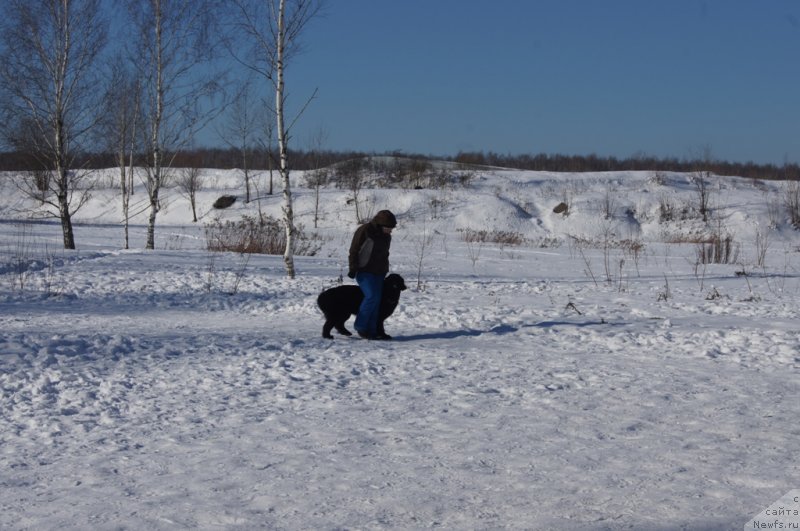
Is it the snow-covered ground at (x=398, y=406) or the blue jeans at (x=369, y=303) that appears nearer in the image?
the snow-covered ground at (x=398, y=406)

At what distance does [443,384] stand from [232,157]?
8750 centimetres

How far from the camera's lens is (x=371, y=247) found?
27.8ft

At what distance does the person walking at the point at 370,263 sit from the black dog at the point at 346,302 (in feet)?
0.28

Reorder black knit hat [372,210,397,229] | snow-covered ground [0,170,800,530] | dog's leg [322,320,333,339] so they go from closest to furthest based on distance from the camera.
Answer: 1. snow-covered ground [0,170,800,530]
2. black knit hat [372,210,397,229]
3. dog's leg [322,320,333,339]

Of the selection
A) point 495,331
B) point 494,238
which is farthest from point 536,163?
point 495,331

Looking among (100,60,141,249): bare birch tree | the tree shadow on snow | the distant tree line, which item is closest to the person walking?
the tree shadow on snow

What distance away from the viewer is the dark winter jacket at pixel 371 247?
846 centimetres

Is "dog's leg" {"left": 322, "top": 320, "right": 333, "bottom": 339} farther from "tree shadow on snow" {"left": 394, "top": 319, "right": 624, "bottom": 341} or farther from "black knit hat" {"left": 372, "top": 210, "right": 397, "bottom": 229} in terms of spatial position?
"black knit hat" {"left": 372, "top": 210, "right": 397, "bottom": 229}

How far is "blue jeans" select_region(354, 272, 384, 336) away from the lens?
8.57 meters

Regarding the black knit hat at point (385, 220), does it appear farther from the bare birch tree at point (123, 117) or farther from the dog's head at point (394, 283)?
the bare birch tree at point (123, 117)

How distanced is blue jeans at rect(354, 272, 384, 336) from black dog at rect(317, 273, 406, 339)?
2.9 inches

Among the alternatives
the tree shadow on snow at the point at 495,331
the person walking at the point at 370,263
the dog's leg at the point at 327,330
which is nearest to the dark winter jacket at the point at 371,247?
the person walking at the point at 370,263

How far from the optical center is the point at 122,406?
231 inches

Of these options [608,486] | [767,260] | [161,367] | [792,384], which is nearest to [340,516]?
[608,486]
